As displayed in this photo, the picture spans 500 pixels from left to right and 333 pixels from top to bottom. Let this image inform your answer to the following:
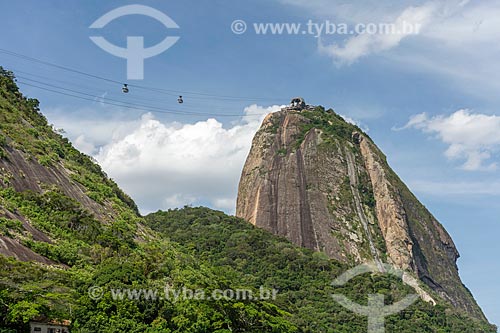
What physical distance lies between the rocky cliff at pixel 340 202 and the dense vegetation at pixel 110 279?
18114mm

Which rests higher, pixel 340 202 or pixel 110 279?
pixel 340 202

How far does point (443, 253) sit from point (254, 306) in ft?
286

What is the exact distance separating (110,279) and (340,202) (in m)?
80.9

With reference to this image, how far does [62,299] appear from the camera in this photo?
33.3 m

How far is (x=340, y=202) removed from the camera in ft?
379

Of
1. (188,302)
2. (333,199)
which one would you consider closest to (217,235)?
(333,199)

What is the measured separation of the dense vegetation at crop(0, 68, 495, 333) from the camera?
33.9 m

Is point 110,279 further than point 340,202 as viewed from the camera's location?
No

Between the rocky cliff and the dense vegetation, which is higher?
the rocky cliff

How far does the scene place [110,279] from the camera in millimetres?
38344

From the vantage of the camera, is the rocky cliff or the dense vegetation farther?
the rocky cliff

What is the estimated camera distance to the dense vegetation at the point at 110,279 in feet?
111

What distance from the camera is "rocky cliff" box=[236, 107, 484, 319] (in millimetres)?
110812

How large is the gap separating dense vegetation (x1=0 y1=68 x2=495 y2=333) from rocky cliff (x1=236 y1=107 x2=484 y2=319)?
18114 mm
